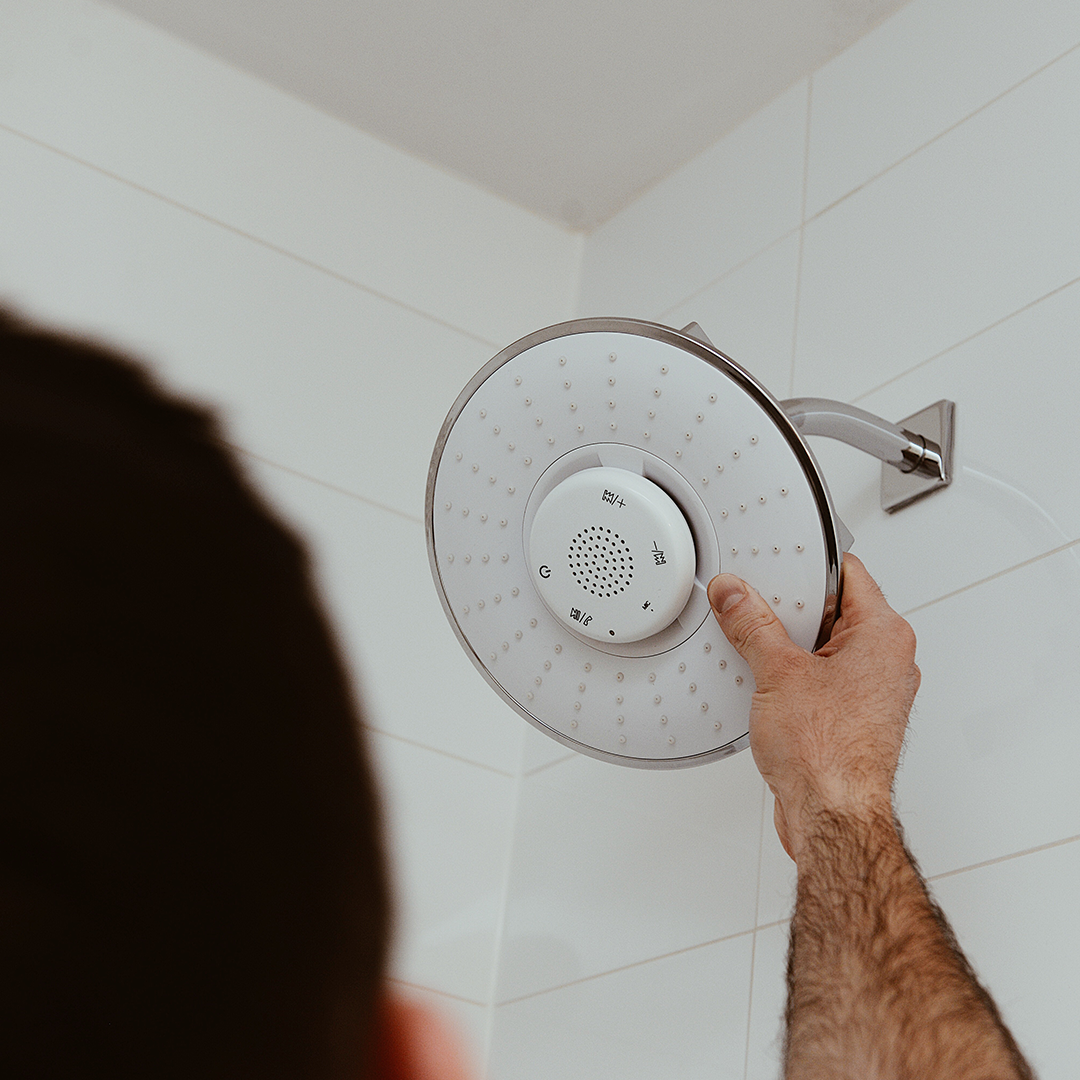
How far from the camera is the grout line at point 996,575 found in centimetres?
93

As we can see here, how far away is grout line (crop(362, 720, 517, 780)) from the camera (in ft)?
4.16

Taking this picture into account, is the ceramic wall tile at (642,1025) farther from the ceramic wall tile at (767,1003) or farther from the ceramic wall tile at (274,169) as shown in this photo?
the ceramic wall tile at (274,169)

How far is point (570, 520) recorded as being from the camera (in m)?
0.80

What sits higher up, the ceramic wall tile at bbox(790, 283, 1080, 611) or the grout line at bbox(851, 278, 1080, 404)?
the grout line at bbox(851, 278, 1080, 404)

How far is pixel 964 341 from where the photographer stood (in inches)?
42.2

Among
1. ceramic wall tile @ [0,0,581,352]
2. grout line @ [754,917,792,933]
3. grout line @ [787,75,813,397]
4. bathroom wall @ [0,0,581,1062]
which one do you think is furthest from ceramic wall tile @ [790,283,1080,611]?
ceramic wall tile @ [0,0,581,352]

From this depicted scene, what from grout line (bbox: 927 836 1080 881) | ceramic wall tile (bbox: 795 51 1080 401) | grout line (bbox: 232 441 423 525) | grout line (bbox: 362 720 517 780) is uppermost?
ceramic wall tile (bbox: 795 51 1080 401)

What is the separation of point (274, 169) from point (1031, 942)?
3.58 ft

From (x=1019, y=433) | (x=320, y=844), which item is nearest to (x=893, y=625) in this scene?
(x=1019, y=433)

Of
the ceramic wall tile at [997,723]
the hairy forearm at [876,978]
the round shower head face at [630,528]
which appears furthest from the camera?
the ceramic wall tile at [997,723]

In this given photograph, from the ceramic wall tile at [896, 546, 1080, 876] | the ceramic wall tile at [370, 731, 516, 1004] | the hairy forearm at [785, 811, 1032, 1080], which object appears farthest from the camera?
the ceramic wall tile at [370, 731, 516, 1004]

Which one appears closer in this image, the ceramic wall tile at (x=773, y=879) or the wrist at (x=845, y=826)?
the wrist at (x=845, y=826)

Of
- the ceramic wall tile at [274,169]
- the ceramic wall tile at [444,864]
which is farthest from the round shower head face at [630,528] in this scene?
the ceramic wall tile at [274,169]

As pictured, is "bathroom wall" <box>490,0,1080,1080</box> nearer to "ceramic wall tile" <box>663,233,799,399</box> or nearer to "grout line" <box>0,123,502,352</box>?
"ceramic wall tile" <box>663,233,799,399</box>
